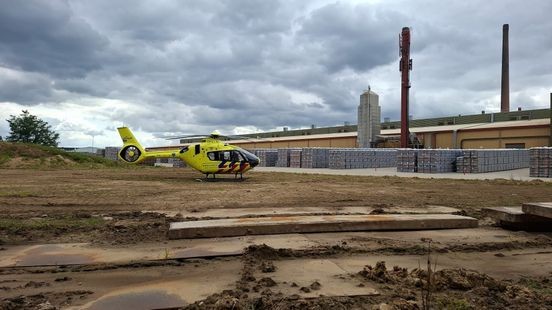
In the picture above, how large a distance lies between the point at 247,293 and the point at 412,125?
6661cm

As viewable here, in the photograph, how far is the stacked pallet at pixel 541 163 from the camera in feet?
93.0

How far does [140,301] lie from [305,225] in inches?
165

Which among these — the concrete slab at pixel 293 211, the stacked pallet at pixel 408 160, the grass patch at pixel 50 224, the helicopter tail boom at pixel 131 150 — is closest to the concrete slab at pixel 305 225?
the concrete slab at pixel 293 211

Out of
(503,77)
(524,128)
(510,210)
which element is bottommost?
(510,210)

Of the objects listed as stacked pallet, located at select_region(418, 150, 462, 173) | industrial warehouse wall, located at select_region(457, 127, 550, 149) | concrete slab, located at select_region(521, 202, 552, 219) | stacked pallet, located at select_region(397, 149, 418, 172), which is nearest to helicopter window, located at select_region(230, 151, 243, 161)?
concrete slab, located at select_region(521, 202, 552, 219)

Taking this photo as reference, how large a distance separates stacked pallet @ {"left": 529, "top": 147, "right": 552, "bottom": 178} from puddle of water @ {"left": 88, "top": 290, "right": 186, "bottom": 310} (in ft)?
101

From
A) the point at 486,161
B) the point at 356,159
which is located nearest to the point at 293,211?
the point at 486,161

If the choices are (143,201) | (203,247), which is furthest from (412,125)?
A: (203,247)

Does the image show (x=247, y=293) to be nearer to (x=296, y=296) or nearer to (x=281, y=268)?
(x=296, y=296)

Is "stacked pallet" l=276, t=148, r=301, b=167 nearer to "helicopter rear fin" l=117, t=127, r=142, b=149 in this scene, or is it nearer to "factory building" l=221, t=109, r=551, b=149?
"factory building" l=221, t=109, r=551, b=149

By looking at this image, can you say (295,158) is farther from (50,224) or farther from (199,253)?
(199,253)

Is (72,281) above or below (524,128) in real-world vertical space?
below

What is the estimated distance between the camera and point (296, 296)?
14.9 feet

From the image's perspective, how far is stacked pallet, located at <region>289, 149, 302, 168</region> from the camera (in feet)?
149
